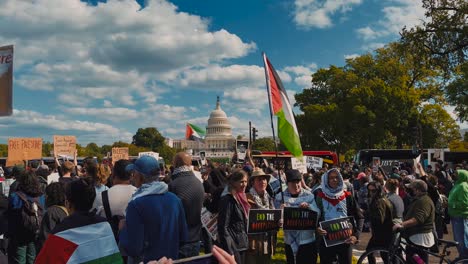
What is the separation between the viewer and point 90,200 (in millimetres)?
3105

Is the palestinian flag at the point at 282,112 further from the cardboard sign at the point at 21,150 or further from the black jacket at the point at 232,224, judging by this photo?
the cardboard sign at the point at 21,150

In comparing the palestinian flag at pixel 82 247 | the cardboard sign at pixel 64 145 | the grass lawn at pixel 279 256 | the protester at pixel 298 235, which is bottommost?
the grass lawn at pixel 279 256

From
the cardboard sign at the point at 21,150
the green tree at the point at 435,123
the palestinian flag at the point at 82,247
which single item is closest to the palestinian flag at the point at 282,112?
the palestinian flag at the point at 82,247

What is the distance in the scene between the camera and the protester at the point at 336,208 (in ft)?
19.5

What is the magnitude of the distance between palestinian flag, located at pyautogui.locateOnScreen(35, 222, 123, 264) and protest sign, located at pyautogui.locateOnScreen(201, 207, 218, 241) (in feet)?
10.4

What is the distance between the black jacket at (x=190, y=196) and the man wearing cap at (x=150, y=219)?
2.75 ft

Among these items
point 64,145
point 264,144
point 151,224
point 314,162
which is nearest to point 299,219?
point 151,224

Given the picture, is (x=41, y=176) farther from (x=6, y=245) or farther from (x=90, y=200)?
(x=90, y=200)

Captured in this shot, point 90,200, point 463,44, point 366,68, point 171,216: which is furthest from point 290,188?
point 366,68

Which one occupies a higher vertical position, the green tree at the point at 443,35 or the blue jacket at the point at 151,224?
the green tree at the point at 443,35

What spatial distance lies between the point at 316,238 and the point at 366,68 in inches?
1785

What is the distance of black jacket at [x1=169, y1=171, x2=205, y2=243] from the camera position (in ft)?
15.9

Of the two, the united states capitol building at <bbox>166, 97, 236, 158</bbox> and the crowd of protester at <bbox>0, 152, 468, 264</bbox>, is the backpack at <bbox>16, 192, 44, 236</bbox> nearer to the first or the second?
the crowd of protester at <bbox>0, 152, 468, 264</bbox>

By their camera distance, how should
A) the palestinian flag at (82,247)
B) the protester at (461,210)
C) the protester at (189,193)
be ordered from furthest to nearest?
the protester at (461,210) → the protester at (189,193) → the palestinian flag at (82,247)
